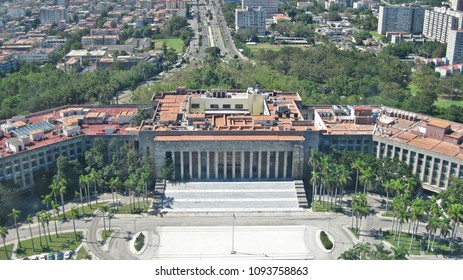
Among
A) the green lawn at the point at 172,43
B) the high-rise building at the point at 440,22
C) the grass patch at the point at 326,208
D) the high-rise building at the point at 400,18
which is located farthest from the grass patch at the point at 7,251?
the high-rise building at the point at 400,18

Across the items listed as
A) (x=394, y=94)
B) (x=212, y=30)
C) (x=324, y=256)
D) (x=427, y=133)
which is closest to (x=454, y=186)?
(x=427, y=133)

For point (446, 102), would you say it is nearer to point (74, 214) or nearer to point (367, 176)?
point (367, 176)

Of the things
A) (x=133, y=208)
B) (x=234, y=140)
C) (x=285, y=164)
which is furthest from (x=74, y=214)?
(x=285, y=164)

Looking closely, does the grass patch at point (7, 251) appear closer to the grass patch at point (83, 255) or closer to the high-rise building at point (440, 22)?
the grass patch at point (83, 255)

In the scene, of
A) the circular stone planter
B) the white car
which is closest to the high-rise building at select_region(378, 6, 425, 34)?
the circular stone planter

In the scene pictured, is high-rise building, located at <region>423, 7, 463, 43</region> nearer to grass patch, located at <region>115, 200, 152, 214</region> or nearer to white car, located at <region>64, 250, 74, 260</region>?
grass patch, located at <region>115, 200, 152, 214</region>
